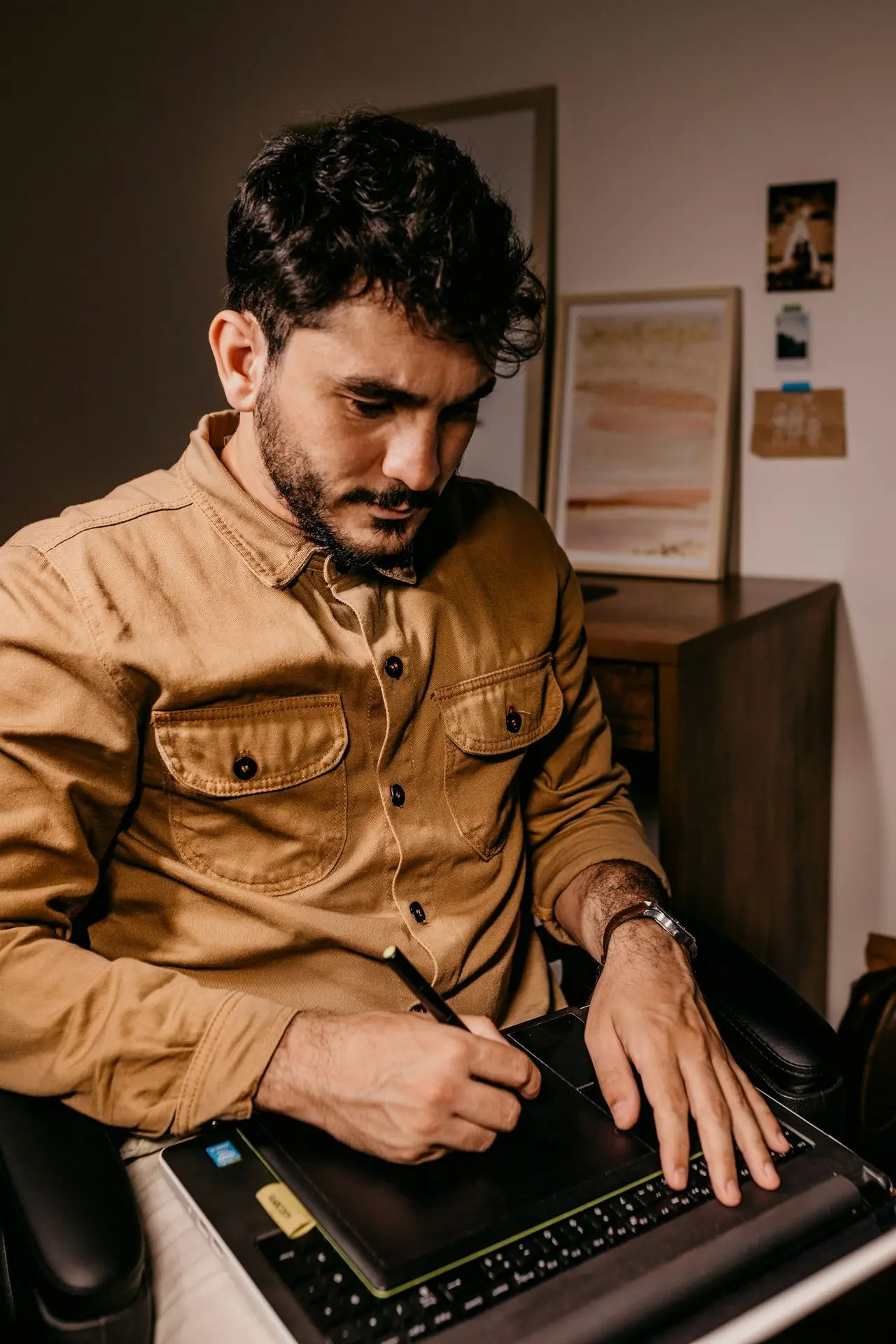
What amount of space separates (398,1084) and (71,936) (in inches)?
13.8

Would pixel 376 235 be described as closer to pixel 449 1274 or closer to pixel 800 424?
pixel 449 1274

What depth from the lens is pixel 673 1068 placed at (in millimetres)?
968

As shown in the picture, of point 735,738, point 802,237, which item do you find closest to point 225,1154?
point 735,738

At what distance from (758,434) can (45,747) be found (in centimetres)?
154

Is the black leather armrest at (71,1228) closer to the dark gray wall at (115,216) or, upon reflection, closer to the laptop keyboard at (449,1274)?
the laptop keyboard at (449,1274)

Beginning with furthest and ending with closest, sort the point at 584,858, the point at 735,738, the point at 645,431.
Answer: the point at 645,431, the point at 735,738, the point at 584,858

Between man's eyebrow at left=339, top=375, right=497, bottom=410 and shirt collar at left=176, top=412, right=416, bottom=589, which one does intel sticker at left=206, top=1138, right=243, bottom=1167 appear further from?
man's eyebrow at left=339, top=375, right=497, bottom=410

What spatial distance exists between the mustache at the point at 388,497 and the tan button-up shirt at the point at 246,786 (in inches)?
3.1

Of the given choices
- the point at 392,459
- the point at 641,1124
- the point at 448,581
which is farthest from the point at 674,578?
the point at 641,1124

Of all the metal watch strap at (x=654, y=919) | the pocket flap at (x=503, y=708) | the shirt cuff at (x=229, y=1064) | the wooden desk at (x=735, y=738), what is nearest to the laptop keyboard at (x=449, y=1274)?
the shirt cuff at (x=229, y=1064)

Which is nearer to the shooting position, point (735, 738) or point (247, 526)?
point (247, 526)

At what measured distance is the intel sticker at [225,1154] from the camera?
0.87 metres

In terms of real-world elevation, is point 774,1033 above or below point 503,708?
below

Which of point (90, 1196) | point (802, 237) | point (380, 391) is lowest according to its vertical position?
point (90, 1196)
